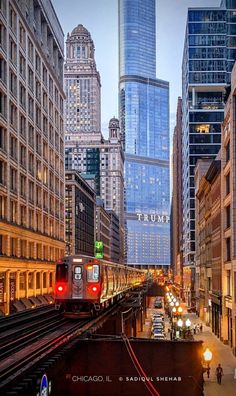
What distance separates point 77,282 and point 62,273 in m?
1.25

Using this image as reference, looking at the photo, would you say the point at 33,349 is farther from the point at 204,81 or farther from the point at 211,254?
the point at 204,81

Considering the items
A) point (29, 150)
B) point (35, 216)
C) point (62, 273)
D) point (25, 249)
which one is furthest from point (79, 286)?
point (35, 216)

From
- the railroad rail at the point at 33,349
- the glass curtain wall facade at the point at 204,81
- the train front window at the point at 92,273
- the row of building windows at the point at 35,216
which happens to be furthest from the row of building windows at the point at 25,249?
the glass curtain wall facade at the point at 204,81

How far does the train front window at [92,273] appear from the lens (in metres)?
43.5

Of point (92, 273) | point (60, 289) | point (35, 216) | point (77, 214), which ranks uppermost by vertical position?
point (77, 214)

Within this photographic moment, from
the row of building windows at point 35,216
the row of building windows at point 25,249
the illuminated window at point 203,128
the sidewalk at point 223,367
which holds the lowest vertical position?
the sidewalk at point 223,367

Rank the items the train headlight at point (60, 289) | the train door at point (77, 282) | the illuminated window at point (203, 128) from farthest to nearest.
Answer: the illuminated window at point (203, 128)
the train headlight at point (60, 289)
the train door at point (77, 282)

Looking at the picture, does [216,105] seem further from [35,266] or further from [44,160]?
[35,266]

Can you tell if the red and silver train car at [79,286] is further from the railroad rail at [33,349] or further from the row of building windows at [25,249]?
the row of building windows at [25,249]

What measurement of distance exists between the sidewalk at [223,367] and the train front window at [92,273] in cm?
977

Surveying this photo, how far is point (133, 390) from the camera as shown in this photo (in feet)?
102

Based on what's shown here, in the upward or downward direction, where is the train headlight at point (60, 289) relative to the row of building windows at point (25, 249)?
downward

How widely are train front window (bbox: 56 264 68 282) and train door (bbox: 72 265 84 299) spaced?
22.4 inches

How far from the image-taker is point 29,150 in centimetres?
7975
